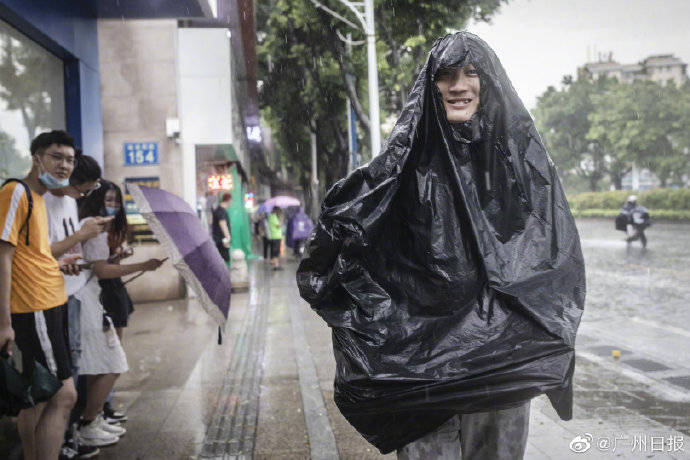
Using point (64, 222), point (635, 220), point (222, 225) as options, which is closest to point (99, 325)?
point (64, 222)

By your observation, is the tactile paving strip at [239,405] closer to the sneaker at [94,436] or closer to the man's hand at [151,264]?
the sneaker at [94,436]

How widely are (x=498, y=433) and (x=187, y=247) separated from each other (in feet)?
6.06

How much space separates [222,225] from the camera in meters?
10.9

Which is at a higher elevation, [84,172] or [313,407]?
[84,172]

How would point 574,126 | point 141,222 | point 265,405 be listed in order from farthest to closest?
1. point 574,126
2. point 141,222
3. point 265,405

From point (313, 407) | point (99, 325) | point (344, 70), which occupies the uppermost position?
point (344, 70)

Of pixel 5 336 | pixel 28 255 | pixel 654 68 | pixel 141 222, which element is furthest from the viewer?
pixel 654 68

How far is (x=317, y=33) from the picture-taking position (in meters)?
18.3

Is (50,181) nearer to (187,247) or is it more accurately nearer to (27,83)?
(187,247)

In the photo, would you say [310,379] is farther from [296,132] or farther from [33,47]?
[296,132]

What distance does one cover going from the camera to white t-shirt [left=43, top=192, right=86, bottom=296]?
3396mm

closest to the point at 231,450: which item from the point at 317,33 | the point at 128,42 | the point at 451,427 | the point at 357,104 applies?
the point at 451,427

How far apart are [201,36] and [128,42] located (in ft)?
9.65

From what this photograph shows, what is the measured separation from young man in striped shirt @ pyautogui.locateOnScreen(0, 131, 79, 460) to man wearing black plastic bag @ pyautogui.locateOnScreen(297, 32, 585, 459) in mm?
1672
